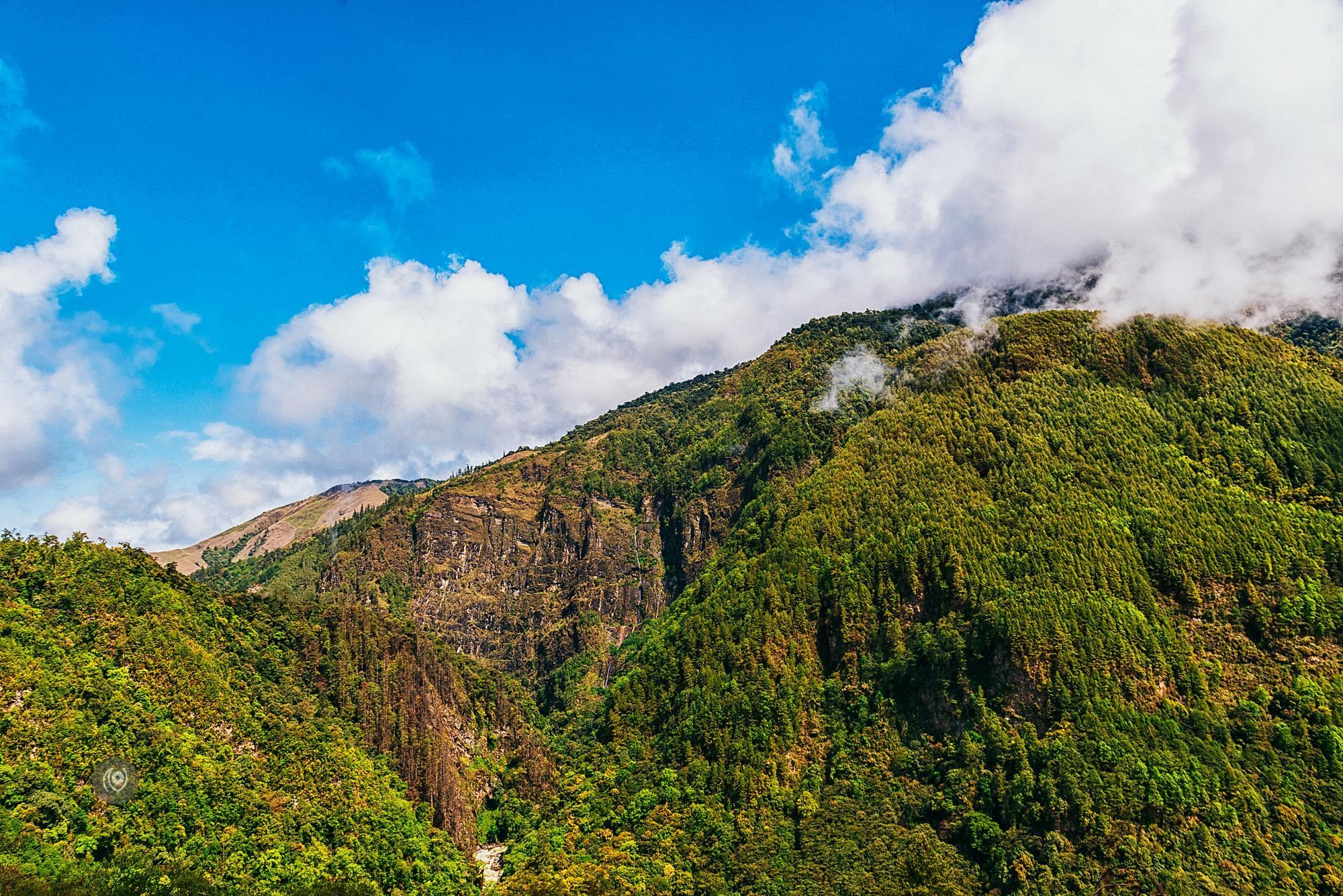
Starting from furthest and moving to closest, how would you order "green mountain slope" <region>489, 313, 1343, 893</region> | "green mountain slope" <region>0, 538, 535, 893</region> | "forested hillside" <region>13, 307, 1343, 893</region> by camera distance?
"green mountain slope" <region>489, 313, 1343, 893</region>
"forested hillside" <region>13, 307, 1343, 893</region>
"green mountain slope" <region>0, 538, 535, 893</region>

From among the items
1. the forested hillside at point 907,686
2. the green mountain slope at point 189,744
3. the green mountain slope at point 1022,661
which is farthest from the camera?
the green mountain slope at point 1022,661

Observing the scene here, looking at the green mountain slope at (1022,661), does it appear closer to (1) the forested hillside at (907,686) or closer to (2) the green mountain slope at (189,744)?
(1) the forested hillside at (907,686)

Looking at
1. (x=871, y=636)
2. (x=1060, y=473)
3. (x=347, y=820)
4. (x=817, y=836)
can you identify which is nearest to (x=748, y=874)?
(x=817, y=836)

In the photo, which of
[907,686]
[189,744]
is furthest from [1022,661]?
[189,744]

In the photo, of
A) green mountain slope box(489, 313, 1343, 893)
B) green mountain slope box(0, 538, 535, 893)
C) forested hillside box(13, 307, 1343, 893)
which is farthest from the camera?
green mountain slope box(489, 313, 1343, 893)

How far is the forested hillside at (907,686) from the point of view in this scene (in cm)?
10206

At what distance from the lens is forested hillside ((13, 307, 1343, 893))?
102 m

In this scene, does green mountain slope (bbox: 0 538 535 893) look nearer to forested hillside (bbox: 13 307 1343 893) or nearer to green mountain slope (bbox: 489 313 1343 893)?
forested hillside (bbox: 13 307 1343 893)

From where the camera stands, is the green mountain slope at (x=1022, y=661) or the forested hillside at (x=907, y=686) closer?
the forested hillside at (x=907, y=686)

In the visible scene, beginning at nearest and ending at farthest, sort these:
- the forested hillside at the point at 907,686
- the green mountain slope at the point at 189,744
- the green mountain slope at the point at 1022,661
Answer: the green mountain slope at the point at 189,744, the forested hillside at the point at 907,686, the green mountain slope at the point at 1022,661

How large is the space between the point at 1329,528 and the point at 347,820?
169 m

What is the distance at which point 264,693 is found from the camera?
120875 mm

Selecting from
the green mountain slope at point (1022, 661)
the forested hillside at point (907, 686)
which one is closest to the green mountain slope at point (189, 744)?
the forested hillside at point (907, 686)

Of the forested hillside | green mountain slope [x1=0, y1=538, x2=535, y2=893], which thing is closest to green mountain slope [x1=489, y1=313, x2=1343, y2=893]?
the forested hillside
